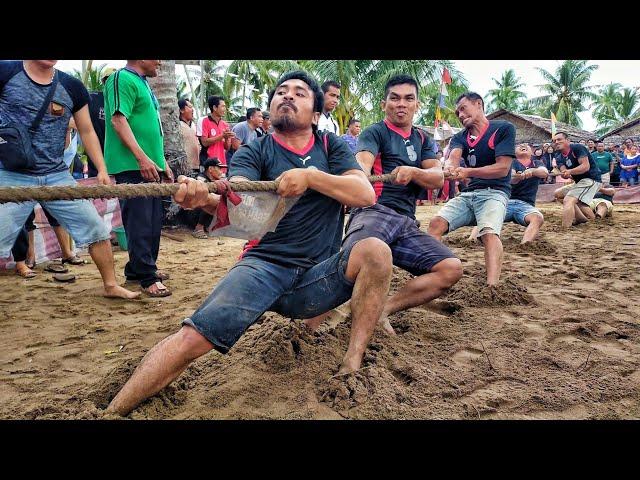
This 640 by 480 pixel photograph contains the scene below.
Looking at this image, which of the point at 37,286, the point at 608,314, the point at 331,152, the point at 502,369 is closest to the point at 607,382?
the point at 502,369

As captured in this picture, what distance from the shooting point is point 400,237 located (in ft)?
10.3

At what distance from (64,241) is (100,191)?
12.1 ft

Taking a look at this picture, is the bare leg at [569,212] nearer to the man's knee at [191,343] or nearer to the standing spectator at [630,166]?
the man's knee at [191,343]

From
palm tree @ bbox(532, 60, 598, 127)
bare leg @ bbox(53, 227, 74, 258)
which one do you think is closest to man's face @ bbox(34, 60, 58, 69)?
bare leg @ bbox(53, 227, 74, 258)

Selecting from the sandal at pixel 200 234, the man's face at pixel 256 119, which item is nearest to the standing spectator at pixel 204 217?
the sandal at pixel 200 234

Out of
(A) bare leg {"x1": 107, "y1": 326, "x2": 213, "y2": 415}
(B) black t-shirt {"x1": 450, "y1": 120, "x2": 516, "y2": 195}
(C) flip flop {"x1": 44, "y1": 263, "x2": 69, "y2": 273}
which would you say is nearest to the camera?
(A) bare leg {"x1": 107, "y1": 326, "x2": 213, "y2": 415}

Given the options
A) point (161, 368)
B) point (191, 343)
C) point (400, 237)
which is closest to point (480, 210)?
point (400, 237)

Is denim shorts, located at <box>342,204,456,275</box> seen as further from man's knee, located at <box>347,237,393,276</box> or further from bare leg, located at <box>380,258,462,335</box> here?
man's knee, located at <box>347,237,393,276</box>

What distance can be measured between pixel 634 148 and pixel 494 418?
16.7 metres

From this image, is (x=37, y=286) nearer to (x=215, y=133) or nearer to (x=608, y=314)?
(x=215, y=133)

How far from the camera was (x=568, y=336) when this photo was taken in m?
2.82

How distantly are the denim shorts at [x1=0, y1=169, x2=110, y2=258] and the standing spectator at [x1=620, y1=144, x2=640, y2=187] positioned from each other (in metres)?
16.4

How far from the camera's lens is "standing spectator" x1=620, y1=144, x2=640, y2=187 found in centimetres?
1484

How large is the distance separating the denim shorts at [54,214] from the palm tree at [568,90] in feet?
129
